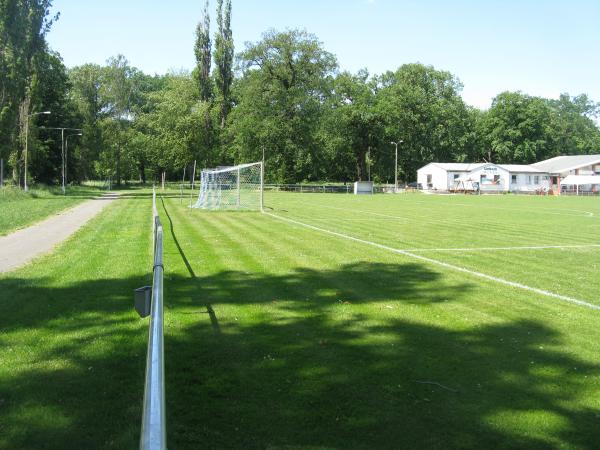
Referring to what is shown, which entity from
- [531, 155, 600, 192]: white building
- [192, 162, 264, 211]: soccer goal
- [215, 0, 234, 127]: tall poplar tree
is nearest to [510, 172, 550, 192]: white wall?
[531, 155, 600, 192]: white building

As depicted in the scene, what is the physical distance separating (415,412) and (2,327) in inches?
186

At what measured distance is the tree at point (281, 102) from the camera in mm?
73500

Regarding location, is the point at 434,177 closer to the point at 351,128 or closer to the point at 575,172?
the point at 351,128

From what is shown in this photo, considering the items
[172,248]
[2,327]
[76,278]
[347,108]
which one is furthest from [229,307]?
[347,108]

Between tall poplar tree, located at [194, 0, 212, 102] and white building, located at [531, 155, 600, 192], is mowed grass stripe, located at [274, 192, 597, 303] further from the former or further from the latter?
white building, located at [531, 155, 600, 192]

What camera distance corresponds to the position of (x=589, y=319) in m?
6.94

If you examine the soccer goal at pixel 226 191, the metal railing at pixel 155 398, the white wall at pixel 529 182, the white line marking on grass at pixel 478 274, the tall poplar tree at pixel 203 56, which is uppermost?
the tall poplar tree at pixel 203 56

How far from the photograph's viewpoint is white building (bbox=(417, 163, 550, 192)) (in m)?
82.4

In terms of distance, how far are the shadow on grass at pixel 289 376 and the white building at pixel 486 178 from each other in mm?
76948

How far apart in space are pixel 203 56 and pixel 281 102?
38.1 ft

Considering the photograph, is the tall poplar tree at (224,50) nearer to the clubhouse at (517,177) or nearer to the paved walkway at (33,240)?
the clubhouse at (517,177)

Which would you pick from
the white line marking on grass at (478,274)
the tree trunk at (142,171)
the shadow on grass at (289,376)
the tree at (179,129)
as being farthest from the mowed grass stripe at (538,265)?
the tree trunk at (142,171)

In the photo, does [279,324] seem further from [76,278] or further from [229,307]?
[76,278]

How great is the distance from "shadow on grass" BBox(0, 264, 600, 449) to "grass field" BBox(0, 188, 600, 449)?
2 centimetres
